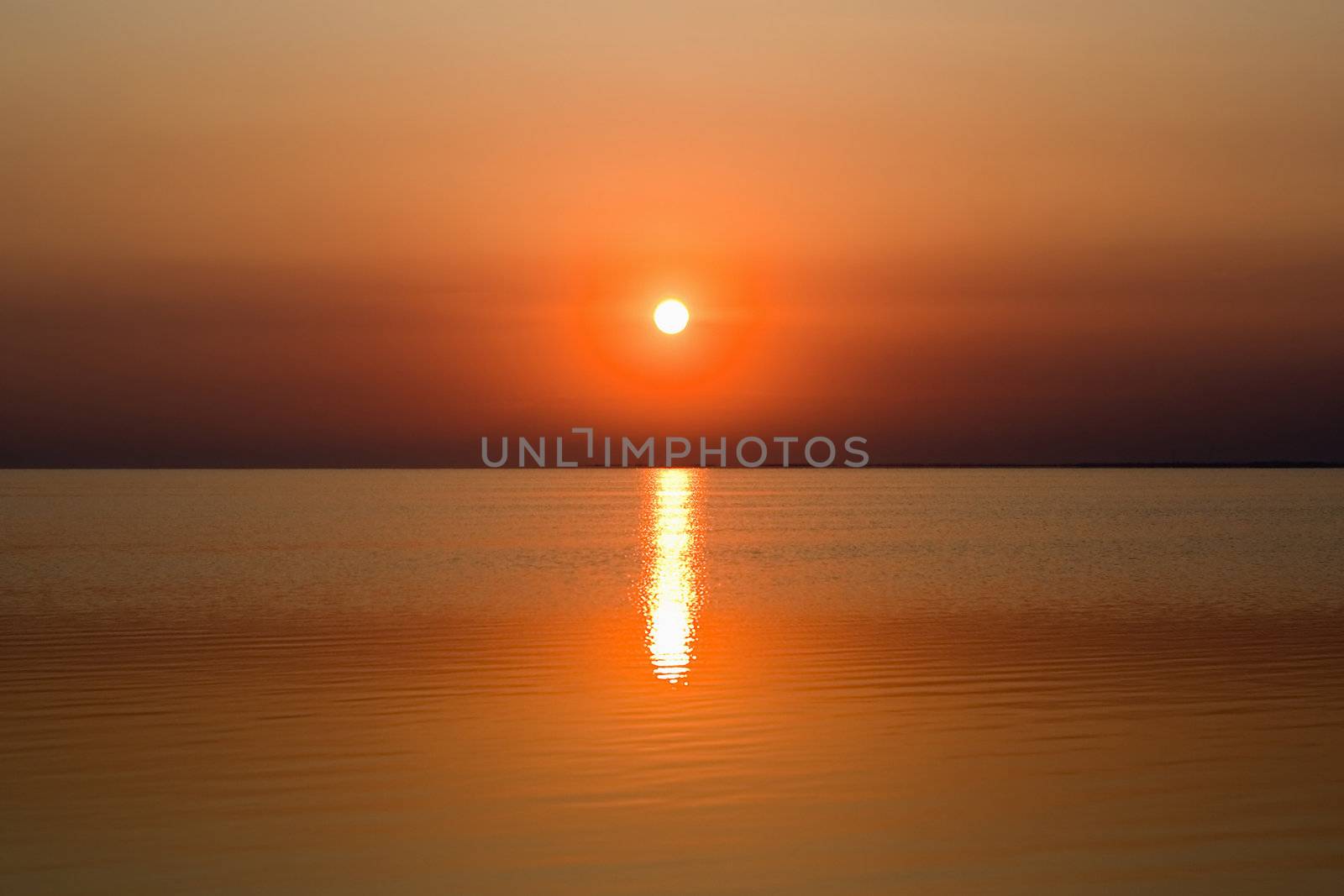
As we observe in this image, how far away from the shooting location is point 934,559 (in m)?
49.4

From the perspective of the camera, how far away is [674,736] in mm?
15273

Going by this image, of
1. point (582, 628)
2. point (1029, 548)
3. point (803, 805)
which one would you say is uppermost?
point (803, 805)

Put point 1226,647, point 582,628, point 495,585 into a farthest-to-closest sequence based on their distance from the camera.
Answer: point 495,585, point 582,628, point 1226,647

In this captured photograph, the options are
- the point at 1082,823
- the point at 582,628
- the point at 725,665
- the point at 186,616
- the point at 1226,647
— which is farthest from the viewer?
the point at 186,616

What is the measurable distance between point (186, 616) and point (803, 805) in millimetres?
21093

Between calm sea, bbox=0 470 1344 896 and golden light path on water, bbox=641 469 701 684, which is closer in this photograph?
calm sea, bbox=0 470 1344 896

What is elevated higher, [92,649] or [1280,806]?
[1280,806]

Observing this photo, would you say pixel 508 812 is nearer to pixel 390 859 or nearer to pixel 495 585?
pixel 390 859

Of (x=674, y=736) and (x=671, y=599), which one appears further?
(x=671, y=599)

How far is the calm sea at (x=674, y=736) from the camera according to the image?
1038 centimetres

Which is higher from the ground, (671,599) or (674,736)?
(674,736)

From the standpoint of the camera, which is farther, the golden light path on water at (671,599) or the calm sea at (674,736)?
the golden light path on water at (671,599)

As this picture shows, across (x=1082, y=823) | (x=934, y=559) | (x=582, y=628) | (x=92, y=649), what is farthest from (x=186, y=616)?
(x=934, y=559)

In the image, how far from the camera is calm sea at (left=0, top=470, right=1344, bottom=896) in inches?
408
